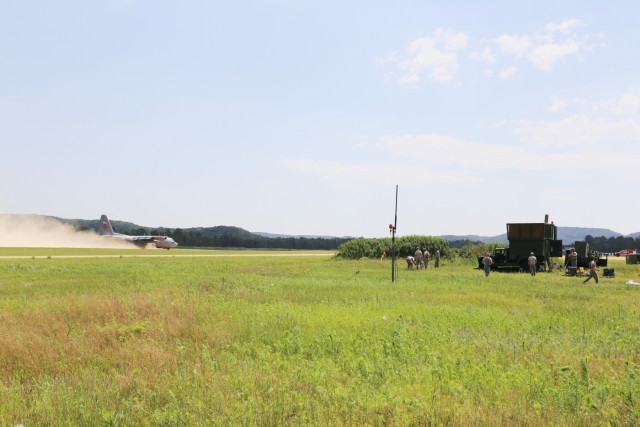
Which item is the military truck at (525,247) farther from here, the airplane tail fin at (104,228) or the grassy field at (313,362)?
the airplane tail fin at (104,228)

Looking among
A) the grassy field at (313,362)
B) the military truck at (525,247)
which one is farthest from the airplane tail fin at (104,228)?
the grassy field at (313,362)

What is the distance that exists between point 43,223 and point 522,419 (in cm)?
11367

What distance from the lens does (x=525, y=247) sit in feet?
130

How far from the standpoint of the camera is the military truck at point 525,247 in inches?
1544

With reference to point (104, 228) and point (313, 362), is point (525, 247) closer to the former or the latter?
point (313, 362)

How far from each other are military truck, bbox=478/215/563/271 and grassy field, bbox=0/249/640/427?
22.8 metres

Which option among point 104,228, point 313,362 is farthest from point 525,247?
point 104,228

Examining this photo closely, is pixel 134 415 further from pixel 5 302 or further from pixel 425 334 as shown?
pixel 5 302

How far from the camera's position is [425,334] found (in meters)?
11.8

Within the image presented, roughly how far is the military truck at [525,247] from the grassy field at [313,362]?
22765mm

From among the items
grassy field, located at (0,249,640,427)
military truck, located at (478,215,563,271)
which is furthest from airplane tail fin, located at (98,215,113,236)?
grassy field, located at (0,249,640,427)

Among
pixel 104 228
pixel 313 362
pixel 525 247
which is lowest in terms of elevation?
pixel 313 362

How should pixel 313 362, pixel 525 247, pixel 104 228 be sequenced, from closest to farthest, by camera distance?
1. pixel 313 362
2. pixel 525 247
3. pixel 104 228

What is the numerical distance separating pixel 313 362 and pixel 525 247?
34722mm
